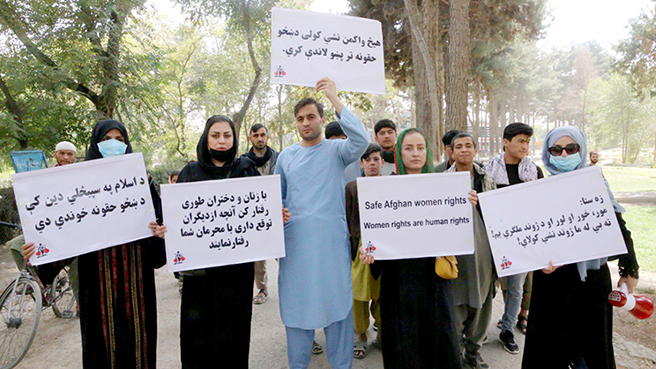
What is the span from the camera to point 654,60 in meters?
12.6

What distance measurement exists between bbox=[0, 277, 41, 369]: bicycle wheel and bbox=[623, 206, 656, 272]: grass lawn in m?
7.91

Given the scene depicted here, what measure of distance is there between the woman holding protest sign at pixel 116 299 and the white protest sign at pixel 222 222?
0.34 m

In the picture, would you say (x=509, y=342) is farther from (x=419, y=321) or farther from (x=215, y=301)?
(x=215, y=301)

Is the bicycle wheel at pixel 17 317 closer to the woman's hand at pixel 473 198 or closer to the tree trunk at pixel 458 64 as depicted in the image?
the woman's hand at pixel 473 198

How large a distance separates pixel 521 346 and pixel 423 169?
2.02 m

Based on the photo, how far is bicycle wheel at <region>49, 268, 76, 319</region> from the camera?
408 centimetres

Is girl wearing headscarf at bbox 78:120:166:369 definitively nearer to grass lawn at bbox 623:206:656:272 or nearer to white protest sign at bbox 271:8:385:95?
white protest sign at bbox 271:8:385:95

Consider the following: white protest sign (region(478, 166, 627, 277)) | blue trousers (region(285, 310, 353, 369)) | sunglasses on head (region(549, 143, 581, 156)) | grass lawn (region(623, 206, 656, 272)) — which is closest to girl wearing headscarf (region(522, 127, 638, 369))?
sunglasses on head (region(549, 143, 581, 156))

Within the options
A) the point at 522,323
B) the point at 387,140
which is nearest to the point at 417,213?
the point at 387,140

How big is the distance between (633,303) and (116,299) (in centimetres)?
313

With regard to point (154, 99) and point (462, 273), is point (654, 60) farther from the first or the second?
point (154, 99)

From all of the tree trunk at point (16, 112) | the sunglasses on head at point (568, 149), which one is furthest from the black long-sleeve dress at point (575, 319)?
the tree trunk at point (16, 112)

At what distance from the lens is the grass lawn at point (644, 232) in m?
5.74

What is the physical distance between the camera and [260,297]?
4.49 meters
